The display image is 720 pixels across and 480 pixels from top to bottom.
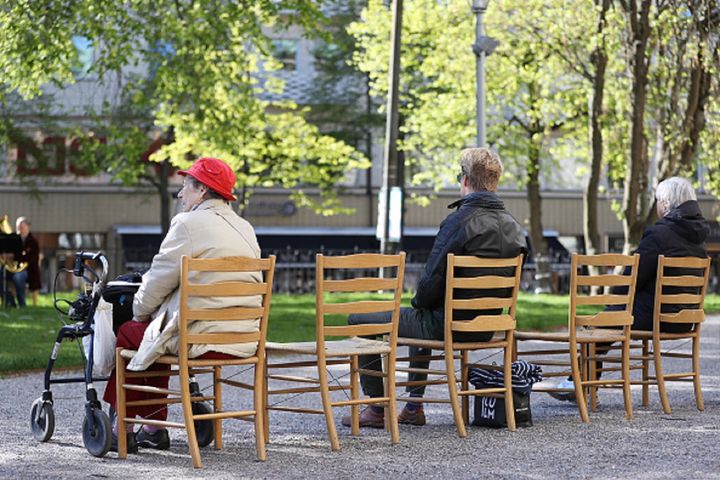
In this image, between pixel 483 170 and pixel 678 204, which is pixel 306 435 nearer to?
pixel 483 170

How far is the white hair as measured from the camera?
1259 cm

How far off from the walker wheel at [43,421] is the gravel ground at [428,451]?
7 cm

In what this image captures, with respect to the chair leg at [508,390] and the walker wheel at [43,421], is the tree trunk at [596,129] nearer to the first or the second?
the chair leg at [508,390]

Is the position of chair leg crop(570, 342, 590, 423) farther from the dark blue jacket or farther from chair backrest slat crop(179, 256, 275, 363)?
chair backrest slat crop(179, 256, 275, 363)

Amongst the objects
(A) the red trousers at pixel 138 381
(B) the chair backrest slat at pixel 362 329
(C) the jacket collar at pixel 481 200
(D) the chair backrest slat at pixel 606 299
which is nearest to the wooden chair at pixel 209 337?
(A) the red trousers at pixel 138 381

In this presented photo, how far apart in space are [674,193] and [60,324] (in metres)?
13.2

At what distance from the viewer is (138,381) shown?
388 inches

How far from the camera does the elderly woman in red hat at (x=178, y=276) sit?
921cm

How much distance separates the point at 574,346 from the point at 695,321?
1.42 meters

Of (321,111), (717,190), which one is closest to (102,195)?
(321,111)

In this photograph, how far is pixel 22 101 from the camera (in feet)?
165

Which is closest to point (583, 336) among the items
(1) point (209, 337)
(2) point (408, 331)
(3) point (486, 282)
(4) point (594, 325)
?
(4) point (594, 325)

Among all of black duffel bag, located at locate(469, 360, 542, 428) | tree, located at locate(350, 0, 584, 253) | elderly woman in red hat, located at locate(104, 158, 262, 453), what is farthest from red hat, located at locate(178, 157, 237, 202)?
tree, located at locate(350, 0, 584, 253)

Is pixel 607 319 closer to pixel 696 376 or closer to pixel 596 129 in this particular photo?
pixel 696 376
